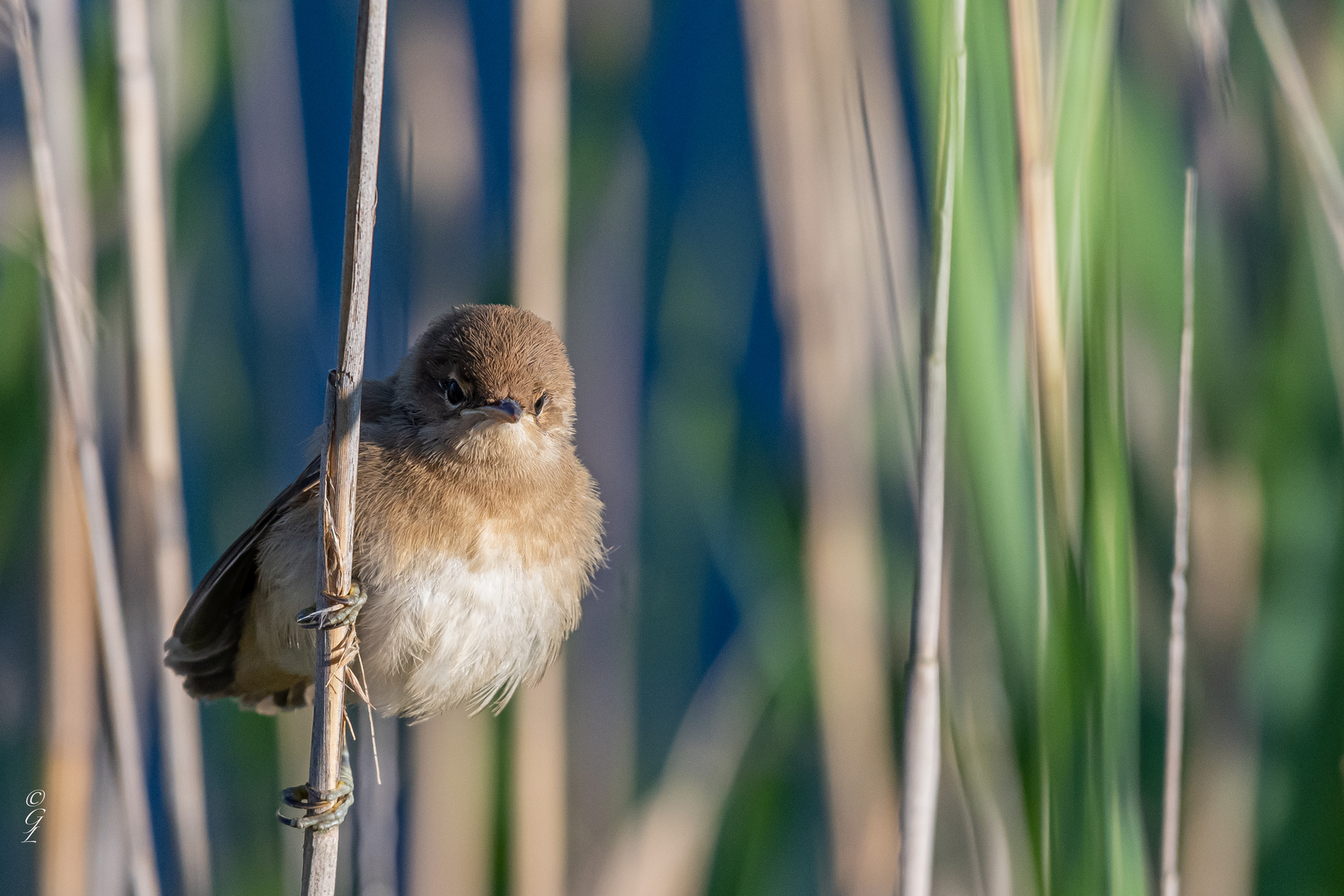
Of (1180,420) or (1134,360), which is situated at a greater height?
(1134,360)

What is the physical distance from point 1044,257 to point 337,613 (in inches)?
44.9

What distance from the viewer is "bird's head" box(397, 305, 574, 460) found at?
1.62 metres

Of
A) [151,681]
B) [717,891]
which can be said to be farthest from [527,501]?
[151,681]

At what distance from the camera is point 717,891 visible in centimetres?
198

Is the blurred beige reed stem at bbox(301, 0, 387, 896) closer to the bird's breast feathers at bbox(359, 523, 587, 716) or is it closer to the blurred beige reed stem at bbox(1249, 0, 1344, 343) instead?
the bird's breast feathers at bbox(359, 523, 587, 716)

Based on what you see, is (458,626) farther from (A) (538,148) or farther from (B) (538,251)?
(A) (538,148)

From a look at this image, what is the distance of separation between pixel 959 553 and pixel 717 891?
0.82 metres

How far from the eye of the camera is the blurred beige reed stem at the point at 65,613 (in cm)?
189

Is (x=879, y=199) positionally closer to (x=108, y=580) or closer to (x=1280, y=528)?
(x=1280, y=528)

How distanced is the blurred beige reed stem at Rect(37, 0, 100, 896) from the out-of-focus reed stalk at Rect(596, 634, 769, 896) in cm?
102

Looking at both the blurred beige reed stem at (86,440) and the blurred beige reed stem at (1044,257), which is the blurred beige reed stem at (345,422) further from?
the blurred beige reed stem at (1044,257)

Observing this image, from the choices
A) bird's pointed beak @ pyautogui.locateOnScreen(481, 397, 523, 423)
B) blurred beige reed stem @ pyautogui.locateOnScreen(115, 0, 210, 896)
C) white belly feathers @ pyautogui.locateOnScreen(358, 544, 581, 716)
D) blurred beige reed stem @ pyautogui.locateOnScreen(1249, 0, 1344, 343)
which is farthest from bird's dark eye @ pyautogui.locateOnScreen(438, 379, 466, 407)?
blurred beige reed stem @ pyautogui.locateOnScreen(1249, 0, 1344, 343)
